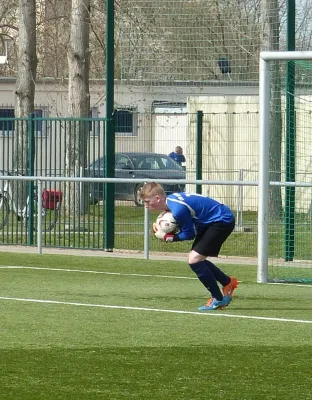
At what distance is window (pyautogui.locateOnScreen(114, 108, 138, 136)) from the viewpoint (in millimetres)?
20297

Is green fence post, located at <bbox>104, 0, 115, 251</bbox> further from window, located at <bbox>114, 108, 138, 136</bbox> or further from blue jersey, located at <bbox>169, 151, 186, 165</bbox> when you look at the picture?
blue jersey, located at <bbox>169, 151, 186, 165</bbox>

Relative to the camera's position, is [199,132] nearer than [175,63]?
No

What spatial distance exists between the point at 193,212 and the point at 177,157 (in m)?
10.8

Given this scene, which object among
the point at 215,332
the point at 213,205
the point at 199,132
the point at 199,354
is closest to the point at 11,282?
the point at 213,205

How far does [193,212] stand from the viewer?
1195 centimetres

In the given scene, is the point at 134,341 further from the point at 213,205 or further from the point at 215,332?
the point at 213,205

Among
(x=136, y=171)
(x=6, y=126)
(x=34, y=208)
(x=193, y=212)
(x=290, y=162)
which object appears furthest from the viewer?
(x=136, y=171)

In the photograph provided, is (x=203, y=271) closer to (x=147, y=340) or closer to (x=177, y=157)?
(x=147, y=340)

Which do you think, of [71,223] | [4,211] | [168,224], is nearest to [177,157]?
[71,223]

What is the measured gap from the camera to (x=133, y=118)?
2042cm

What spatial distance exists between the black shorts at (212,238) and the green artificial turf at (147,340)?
2.00ft

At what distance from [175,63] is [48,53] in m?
24.3

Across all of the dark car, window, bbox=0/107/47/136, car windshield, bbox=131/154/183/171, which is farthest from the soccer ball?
car windshield, bbox=131/154/183/171

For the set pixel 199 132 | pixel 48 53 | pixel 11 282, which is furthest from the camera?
pixel 48 53
